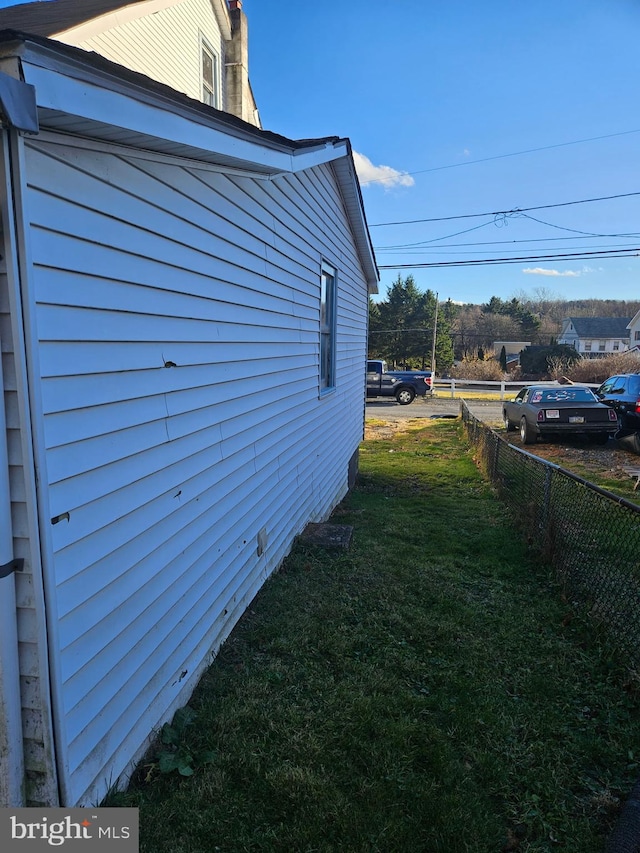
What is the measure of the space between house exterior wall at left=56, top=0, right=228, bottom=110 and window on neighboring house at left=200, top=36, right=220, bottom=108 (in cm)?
10

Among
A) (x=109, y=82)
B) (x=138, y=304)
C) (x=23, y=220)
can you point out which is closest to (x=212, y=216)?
(x=138, y=304)

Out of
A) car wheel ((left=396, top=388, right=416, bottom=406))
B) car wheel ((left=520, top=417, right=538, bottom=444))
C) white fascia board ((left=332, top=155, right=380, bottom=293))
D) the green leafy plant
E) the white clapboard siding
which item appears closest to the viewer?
the white clapboard siding

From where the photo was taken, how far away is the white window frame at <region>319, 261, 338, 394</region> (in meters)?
6.68

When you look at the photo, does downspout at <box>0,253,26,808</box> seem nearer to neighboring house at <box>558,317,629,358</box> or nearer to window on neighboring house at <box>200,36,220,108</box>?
window on neighboring house at <box>200,36,220,108</box>

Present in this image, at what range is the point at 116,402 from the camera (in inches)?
84.2

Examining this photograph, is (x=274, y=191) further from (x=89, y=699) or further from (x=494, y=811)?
(x=494, y=811)

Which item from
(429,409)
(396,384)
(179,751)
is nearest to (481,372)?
(396,384)

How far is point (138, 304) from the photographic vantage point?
2.29m

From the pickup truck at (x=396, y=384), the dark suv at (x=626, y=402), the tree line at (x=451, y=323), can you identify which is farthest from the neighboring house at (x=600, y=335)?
the dark suv at (x=626, y=402)

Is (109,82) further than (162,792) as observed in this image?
No

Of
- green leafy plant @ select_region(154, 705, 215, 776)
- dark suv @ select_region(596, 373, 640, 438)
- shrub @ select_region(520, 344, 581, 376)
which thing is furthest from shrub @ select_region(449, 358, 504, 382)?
green leafy plant @ select_region(154, 705, 215, 776)

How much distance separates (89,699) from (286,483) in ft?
9.98

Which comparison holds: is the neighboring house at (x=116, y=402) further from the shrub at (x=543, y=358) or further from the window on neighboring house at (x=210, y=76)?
the shrub at (x=543, y=358)

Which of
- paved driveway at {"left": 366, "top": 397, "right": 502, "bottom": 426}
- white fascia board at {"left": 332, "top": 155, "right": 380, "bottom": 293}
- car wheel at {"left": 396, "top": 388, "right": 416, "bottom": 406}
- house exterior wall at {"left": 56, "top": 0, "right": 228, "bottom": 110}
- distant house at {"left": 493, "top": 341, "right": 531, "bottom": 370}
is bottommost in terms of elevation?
paved driveway at {"left": 366, "top": 397, "right": 502, "bottom": 426}
